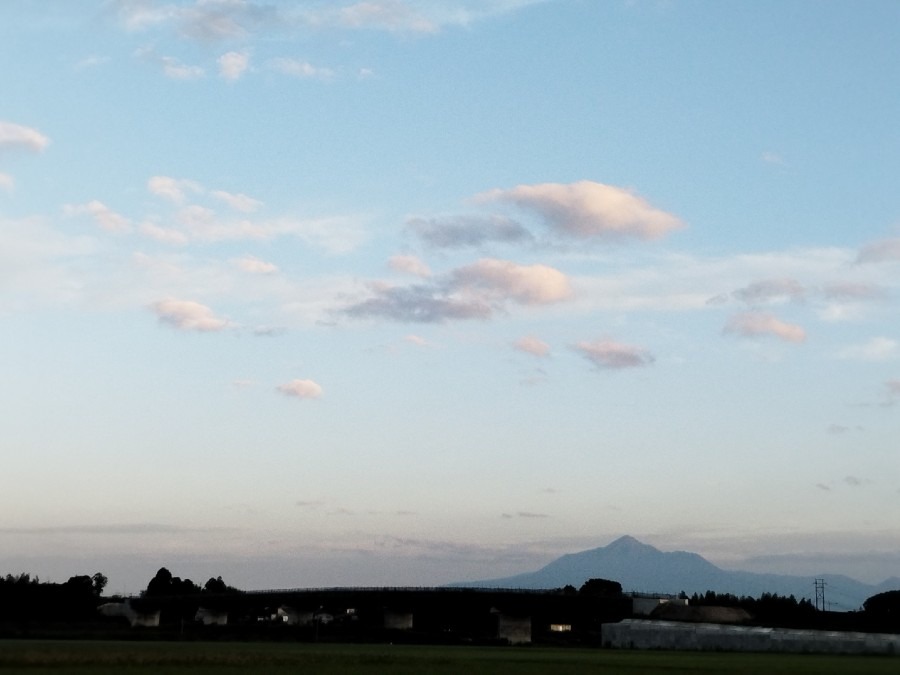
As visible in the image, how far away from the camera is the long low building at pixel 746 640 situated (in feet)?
475

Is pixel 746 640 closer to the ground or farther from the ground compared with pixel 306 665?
farther from the ground

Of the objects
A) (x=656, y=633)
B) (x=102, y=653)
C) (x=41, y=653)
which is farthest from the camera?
(x=656, y=633)

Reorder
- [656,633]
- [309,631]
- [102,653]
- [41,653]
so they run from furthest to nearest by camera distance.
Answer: [309,631] < [656,633] < [102,653] < [41,653]

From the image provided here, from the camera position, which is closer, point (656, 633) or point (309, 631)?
point (656, 633)

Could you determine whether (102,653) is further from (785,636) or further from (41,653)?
(785,636)

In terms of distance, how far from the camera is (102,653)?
95.9m

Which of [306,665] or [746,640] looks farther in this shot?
[746,640]

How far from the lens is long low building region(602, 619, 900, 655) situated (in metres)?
145

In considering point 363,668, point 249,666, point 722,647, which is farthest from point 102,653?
point 722,647

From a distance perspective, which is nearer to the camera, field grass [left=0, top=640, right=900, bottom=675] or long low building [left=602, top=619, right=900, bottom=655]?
field grass [left=0, top=640, right=900, bottom=675]

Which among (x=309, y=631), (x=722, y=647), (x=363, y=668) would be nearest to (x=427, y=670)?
(x=363, y=668)

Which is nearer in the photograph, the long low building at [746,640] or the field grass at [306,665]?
the field grass at [306,665]

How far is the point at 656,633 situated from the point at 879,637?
30.9m

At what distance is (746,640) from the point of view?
152000 mm
